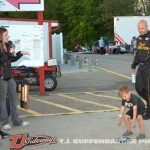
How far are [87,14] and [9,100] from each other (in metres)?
57.3

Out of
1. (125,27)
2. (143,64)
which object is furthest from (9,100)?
(125,27)

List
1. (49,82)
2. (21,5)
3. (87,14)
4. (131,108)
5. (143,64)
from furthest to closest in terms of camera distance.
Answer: (87,14)
(49,82)
(21,5)
(143,64)
(131,108)

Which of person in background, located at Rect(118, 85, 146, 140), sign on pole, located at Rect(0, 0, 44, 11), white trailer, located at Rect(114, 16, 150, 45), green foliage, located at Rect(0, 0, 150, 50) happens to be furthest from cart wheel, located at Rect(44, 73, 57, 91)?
green foliage, located at Rect(0, 0, 150, 50)

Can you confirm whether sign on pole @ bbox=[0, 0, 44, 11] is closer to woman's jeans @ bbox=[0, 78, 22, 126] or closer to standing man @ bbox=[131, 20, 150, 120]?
standing man @ bbox=[131, 20, 150, 120]

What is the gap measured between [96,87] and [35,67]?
92.3 inches

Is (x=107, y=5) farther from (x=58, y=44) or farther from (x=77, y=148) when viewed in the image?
(x=77, y=148)

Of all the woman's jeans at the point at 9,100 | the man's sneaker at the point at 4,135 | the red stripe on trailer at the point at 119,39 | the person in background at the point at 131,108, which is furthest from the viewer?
the red stripe on trailer at the point at 119,39

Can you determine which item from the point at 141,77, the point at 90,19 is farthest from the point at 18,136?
the point at 90,19

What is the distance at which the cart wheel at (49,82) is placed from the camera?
15.7 meters

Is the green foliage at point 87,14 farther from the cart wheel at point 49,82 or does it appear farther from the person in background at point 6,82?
the person in background at point 6,82

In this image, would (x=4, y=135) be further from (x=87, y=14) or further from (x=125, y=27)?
(x=87, y=14)

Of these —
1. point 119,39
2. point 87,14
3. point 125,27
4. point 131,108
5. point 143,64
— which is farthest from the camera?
point 87,14

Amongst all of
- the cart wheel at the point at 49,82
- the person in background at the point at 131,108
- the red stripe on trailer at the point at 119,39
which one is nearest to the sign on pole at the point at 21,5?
the cart wheel at the point at 49,82

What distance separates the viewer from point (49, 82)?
1572 cm
